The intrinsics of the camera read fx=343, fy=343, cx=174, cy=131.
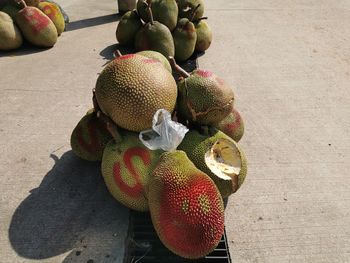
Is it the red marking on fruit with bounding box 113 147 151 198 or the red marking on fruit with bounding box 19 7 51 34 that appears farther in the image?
the red marking on fruit with bounding box 19 7 51 34

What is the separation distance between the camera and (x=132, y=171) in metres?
1.53

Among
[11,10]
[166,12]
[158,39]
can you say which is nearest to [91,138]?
[158,39]

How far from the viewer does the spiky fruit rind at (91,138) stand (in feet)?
5.98

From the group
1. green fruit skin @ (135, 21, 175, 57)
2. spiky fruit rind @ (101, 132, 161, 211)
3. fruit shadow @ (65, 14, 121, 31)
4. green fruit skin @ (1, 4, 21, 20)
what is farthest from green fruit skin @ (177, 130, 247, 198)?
fruit shadow @ (65, 14, 121, 31)

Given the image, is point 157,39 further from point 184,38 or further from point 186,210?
point 186,210

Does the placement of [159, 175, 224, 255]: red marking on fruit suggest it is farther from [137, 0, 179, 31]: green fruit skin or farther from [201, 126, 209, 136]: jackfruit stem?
[137, 0, 179, 31]: green fruit skin

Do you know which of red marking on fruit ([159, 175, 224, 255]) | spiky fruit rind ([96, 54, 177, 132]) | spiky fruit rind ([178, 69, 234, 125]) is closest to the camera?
red marking on fruit ([159, 175, 224, 255])

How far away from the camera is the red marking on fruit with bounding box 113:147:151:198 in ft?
5.03

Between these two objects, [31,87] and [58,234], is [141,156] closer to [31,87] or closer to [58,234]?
[58,234]

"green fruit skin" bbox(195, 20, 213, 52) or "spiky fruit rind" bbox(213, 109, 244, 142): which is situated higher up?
"spiky fruit rind" bbox(213, 109, 244, 142)

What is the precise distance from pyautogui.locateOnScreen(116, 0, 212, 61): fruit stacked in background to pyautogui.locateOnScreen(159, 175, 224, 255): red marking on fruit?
1.95 meters

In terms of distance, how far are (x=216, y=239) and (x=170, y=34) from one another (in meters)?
2.18

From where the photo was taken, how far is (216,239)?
1.34 metres

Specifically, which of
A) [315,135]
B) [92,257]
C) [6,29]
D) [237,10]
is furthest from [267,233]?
[237,10]
